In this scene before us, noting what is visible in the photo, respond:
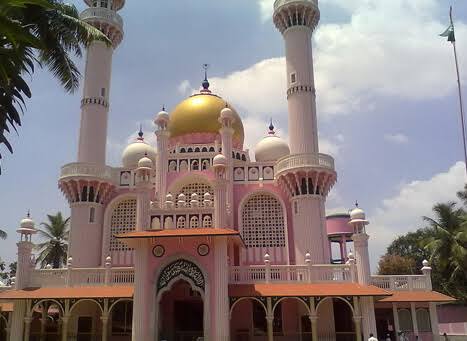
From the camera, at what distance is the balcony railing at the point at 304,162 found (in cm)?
2836

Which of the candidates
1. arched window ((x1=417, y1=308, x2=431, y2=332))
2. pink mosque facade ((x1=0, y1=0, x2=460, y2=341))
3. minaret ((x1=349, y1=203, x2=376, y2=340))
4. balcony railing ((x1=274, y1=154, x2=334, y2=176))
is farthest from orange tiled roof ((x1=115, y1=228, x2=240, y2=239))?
arched window ((x1=417, y1=308, x2=431, y2=332))

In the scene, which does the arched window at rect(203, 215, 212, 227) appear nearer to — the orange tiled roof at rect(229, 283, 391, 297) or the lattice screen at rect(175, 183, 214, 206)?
the orange tiled roof at rect(229, 283, 391, 297)

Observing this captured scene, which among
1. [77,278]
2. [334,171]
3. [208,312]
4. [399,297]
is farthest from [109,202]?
[399,297]

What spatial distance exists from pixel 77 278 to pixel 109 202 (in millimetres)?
6499

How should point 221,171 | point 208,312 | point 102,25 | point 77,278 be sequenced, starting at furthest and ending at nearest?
1. point 102,25
2. point 77,278
3. point 221,171
4. point 208,312

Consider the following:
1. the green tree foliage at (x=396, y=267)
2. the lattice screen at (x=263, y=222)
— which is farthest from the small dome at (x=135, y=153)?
the green tree foliage at (x=396, y=267)

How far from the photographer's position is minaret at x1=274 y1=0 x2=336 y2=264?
A: 90.8 feet

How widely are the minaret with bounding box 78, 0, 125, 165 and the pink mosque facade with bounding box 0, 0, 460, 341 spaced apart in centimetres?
8

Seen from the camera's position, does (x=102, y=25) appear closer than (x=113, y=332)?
No

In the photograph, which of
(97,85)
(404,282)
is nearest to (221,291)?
(404,282)

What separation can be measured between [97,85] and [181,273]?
51.3 ft

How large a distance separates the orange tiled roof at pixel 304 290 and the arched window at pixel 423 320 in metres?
4.24

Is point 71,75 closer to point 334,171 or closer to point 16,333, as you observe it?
point 16,333

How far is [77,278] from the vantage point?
82.6 ft
